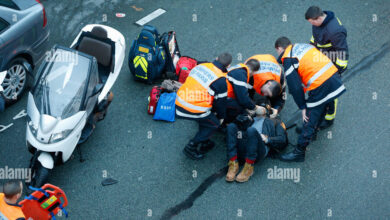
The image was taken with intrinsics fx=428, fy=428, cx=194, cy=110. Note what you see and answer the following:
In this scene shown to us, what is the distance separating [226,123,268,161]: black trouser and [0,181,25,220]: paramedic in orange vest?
2.71 m

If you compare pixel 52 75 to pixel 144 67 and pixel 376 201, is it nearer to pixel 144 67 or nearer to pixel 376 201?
pixel 144 67

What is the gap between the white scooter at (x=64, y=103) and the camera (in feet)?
18.0

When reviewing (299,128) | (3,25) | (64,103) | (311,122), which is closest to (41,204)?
(64,103)

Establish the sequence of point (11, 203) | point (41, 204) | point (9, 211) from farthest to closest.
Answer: point (41, 204), point (11, 203), point (9, 211)

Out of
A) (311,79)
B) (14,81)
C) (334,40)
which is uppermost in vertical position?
(334,40)

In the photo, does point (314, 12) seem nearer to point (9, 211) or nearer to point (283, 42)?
point (283, 42)

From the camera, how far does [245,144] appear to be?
579cm

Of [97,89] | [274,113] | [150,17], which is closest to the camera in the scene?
[97,89]

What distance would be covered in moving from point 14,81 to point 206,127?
3.23 meters

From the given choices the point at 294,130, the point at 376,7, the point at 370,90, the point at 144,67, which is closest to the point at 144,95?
the point at 144,67

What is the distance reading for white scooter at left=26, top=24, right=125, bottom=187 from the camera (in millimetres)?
5488

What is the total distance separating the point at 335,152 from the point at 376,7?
4.12 m

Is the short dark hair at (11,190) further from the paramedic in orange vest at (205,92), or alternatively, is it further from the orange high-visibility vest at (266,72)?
the orange high-visibility vest at (266,72)

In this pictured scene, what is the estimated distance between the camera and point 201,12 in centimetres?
886
